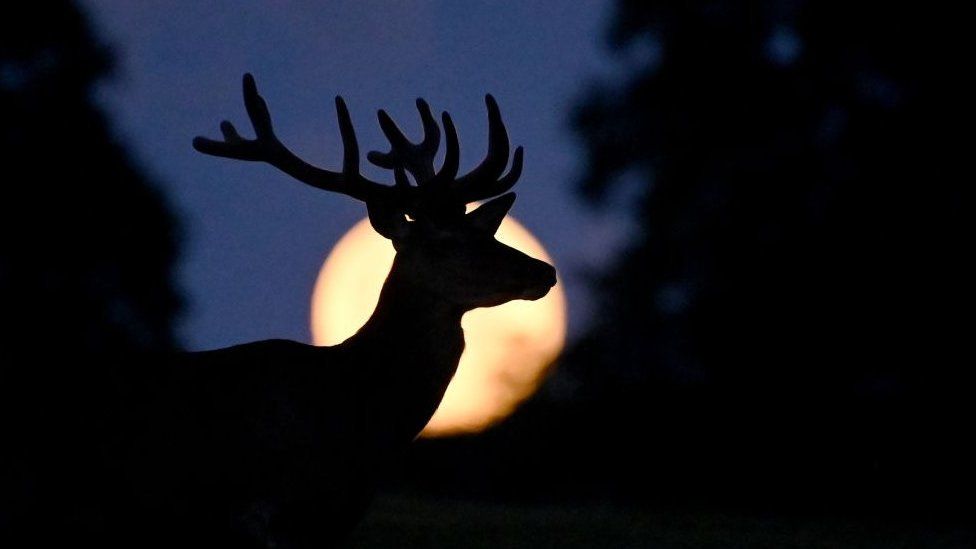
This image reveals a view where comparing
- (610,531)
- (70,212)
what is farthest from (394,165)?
(70,212)

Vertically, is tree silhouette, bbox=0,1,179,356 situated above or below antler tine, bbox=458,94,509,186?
above

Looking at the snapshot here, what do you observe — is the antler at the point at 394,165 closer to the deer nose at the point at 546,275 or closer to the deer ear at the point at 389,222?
the deer ear at the point at 389,222

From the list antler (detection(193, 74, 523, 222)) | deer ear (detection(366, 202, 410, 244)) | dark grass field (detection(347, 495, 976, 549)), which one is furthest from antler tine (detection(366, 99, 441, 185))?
dark grass field (detection(347, 495, 976, 549))

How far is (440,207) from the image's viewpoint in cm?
819

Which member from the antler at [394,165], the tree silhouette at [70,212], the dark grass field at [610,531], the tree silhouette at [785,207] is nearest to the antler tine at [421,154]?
the antler at [394,165]

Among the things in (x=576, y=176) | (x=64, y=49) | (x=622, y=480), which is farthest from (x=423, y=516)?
(x=64, y=49)

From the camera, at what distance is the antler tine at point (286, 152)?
8.22 metres

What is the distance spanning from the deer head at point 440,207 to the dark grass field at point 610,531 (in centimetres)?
305

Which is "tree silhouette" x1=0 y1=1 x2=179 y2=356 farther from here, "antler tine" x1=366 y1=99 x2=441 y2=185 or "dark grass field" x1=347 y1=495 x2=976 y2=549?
"antler tine" x1=366 y1=99 x2=441 y2=185

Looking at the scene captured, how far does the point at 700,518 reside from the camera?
13641 millimetres

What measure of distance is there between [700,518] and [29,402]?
701cm

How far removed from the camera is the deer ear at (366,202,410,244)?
318 inches

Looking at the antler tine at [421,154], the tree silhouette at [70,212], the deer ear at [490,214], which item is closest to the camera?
the deer ear at [490,214]

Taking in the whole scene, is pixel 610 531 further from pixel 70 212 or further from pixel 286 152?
pixel 70 212
